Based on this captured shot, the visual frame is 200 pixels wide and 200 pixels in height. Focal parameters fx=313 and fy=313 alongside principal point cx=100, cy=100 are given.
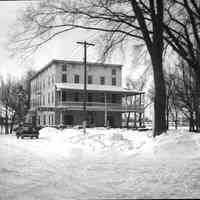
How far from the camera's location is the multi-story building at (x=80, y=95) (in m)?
48.2

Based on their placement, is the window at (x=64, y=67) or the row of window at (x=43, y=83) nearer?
the window at (x=64, y=67)

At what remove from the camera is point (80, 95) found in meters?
51.4

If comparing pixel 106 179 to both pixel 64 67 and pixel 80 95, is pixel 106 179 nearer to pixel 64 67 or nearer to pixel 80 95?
pixel 80 95

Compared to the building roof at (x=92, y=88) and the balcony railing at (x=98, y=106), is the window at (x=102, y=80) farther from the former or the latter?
Result: the balcony railing at (x=98, y=106)

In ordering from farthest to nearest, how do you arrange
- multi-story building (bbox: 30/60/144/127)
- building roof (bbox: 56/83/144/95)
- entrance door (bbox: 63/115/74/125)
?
entrance door (bbox: 63/115/74/125)
multi-story building (bbox: 30/60/144/127)
building roof (bbox: 56/83/144/95)

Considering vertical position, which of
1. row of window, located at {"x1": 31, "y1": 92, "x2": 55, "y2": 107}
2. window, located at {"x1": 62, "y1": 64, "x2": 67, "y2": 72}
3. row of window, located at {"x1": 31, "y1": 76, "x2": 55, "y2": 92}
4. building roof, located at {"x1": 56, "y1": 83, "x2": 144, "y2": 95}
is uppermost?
window, located at {"x1": 62, "y1": 64, "x2": 67, "y2": 72}

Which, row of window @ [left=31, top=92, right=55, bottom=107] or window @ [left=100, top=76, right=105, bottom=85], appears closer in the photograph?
row of window @ [left=31, top=92, right=55, bottom=107]

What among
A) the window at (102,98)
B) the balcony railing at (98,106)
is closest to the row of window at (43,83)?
the balcony railing at (98,106)

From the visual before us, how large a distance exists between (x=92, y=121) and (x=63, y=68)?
1035cm

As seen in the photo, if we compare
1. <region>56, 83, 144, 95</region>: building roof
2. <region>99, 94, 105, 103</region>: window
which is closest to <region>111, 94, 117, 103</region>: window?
<region>99, 94, 105, 103</region>: window

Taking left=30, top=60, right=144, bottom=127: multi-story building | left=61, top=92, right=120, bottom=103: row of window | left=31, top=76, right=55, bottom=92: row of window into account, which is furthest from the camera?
left=31, top=76, right=55, bottom=92: row of window

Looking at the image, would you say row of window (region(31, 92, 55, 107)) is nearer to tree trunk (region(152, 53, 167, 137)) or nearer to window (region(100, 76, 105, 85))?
window (region(100, 76, 105, 85))

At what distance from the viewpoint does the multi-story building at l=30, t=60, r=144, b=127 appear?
158ft

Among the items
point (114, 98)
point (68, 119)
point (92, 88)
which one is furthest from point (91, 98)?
point (68, 119)
